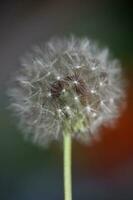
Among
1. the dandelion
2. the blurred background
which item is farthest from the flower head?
the blurred background

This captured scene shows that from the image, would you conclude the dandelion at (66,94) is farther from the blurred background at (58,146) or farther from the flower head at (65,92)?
the blurred background at (58,146)

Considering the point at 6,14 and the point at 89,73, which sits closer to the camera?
the point at 89,73

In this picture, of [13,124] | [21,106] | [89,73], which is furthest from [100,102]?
[13,124]

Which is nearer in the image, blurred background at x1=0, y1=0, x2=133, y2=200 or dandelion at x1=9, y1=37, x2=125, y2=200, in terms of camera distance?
dandelion at x1=9, y1=37, x2=125, y2=200

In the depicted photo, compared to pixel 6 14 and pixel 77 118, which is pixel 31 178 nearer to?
pixel 77 118

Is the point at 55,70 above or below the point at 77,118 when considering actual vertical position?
above

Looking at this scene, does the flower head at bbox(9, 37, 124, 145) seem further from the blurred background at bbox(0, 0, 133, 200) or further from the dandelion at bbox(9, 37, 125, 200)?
the blurred background at bbox(0, 0, 133, 200)

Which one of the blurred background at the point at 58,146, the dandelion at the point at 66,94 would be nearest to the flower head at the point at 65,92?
the dandelion at the point at 66,94
